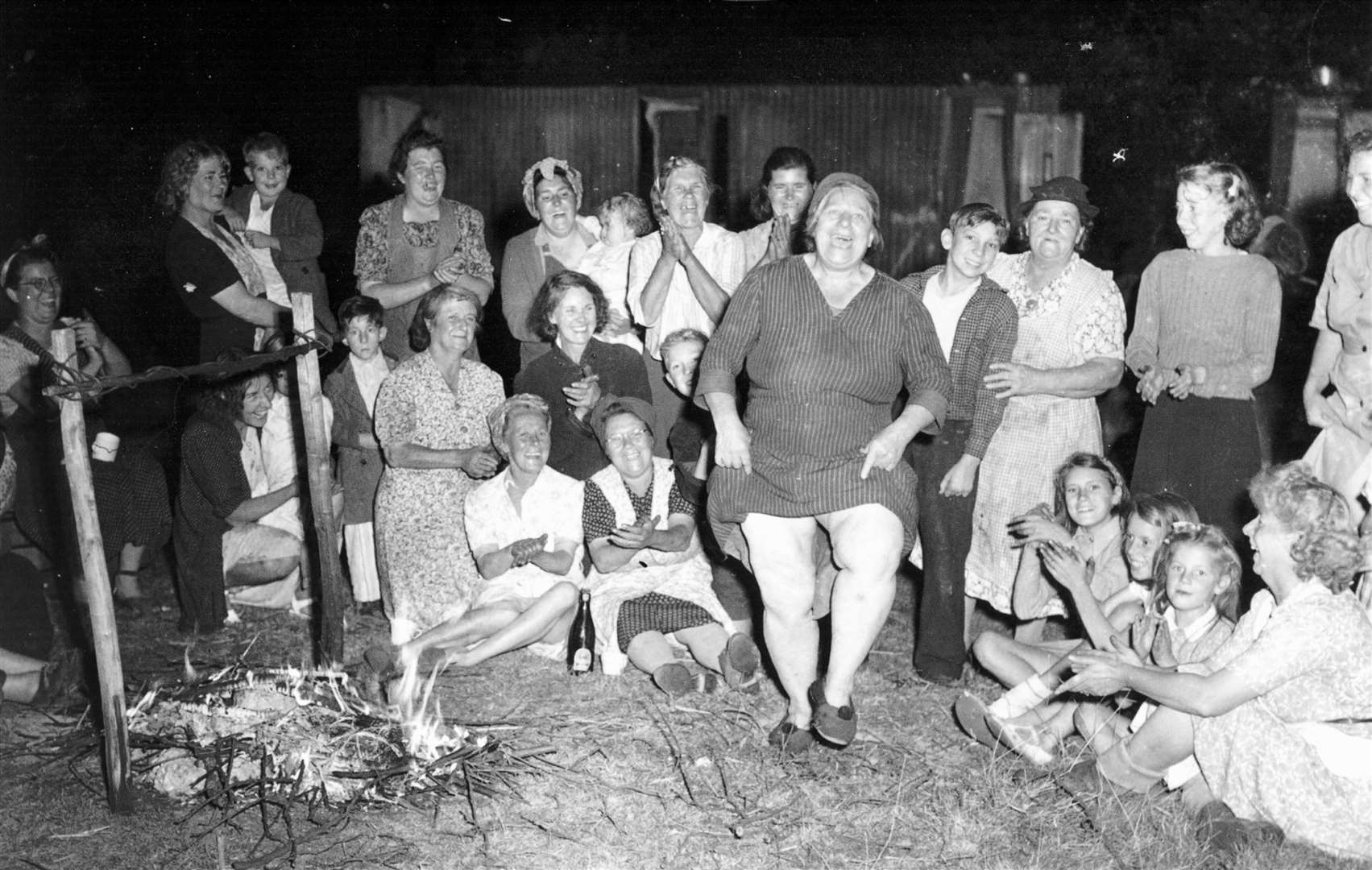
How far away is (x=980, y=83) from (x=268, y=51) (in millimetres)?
6347

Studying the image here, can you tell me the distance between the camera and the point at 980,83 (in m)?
11.3

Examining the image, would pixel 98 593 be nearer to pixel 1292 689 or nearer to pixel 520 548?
pixel 520 548

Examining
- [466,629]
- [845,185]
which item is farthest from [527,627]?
[845,185]

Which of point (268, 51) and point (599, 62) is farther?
point (599, 62)

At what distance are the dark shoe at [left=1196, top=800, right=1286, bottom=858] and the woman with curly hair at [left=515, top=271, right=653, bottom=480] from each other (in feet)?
10.5

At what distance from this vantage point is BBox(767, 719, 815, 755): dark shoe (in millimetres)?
4785

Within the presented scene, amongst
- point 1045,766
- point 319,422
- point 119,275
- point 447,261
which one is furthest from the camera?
point 119,275

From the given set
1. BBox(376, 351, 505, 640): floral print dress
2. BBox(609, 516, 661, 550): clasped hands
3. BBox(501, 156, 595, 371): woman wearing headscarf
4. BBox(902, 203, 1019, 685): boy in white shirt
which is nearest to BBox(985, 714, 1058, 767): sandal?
BBox(902, 203, 1019, 685): boy in white shirt

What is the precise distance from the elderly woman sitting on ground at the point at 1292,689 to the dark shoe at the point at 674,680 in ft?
6.52

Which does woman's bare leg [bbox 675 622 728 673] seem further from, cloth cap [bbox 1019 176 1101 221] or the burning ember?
cloth cap [bbox 1019 176 1101 221]

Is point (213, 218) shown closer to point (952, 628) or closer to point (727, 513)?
point (727, 513)

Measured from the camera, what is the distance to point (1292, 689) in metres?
4.00

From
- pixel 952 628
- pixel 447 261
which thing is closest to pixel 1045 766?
pixel 952 628

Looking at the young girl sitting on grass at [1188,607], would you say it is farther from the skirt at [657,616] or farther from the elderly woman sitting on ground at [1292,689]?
the skirt at [657,616]
